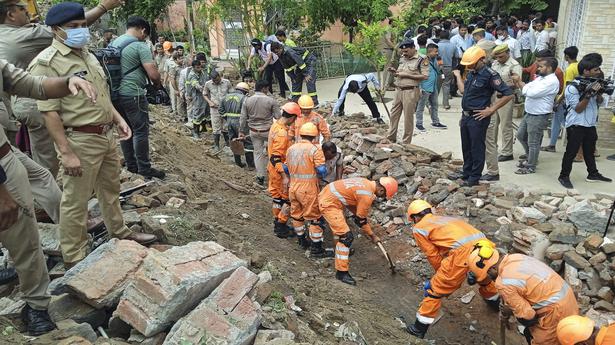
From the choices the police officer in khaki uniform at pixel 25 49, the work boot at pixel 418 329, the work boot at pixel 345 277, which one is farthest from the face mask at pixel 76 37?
the work boot at pixel 418 329

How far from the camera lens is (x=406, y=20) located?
1123cm

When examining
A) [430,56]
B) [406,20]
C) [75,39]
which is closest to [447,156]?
[430,56]

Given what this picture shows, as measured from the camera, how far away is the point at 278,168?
Result: 21.2 ft

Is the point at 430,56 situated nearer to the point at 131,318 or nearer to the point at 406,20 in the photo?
the point at 406,20

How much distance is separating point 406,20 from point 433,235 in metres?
7.90

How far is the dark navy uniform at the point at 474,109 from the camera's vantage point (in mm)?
6043

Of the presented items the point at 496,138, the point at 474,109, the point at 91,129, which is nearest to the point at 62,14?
the point at 91,129

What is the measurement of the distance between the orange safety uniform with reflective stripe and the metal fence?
461 inches

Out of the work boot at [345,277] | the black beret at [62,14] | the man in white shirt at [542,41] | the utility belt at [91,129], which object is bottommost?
the work boot at [345,277]

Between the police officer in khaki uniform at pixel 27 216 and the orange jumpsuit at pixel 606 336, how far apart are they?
3564 millimetres

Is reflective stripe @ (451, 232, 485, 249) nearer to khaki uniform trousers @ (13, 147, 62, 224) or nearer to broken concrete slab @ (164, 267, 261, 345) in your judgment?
broken concrete slab @ (164, 267, 261, 345)

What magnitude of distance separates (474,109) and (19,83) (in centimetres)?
519

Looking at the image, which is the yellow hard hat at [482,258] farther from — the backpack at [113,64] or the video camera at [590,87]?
the backpack at [113,64]

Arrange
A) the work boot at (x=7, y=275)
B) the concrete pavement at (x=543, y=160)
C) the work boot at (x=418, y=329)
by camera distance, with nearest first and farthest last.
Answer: the work boot at (x=7, y=275)
the work boot at (x=418, y=329)
the concrete pavement at (x=543, y=160)
